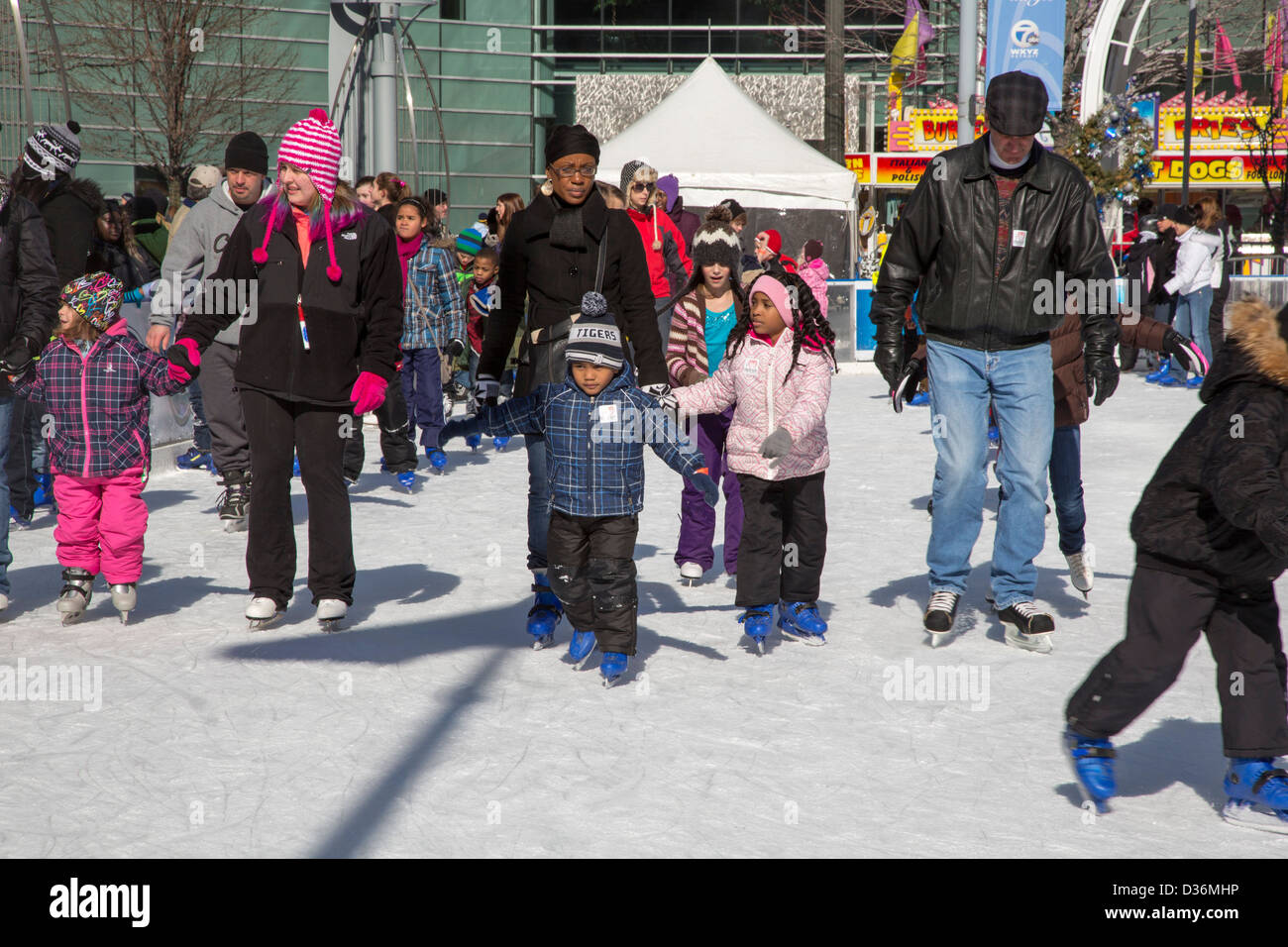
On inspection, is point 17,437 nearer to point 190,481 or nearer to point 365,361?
point 190,481

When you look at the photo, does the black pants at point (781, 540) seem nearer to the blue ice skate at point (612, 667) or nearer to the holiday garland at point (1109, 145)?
the blue ice skate at point (612, 667)

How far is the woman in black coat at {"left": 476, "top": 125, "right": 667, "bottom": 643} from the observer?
15.7ft

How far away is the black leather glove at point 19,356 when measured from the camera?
5.12m

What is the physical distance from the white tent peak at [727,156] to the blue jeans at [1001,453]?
12.5 metres

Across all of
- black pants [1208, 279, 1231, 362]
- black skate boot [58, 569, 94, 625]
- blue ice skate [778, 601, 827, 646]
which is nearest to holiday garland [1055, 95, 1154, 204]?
black pants [1208, 279, 1231, 362]

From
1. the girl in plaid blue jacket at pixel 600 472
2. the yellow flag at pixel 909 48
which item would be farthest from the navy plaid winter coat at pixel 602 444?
the yellow flag at pixel 909 48

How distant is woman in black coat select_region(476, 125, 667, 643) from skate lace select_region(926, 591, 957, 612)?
124 centimetres

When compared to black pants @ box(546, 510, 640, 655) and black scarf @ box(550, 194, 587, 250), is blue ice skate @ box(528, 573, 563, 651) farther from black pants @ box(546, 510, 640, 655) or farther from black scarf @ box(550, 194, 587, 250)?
black scarf @ box(550, 194, 587, 250)

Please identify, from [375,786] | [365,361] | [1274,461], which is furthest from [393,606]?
[1274,461]

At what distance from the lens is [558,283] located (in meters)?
4.84

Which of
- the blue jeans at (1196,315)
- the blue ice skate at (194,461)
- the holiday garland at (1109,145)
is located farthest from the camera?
the holiday garland at (1109,145)

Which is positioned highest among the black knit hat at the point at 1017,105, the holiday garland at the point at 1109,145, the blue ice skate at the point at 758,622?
the holiday garland at the point at 1109,145

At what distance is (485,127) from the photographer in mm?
30594
